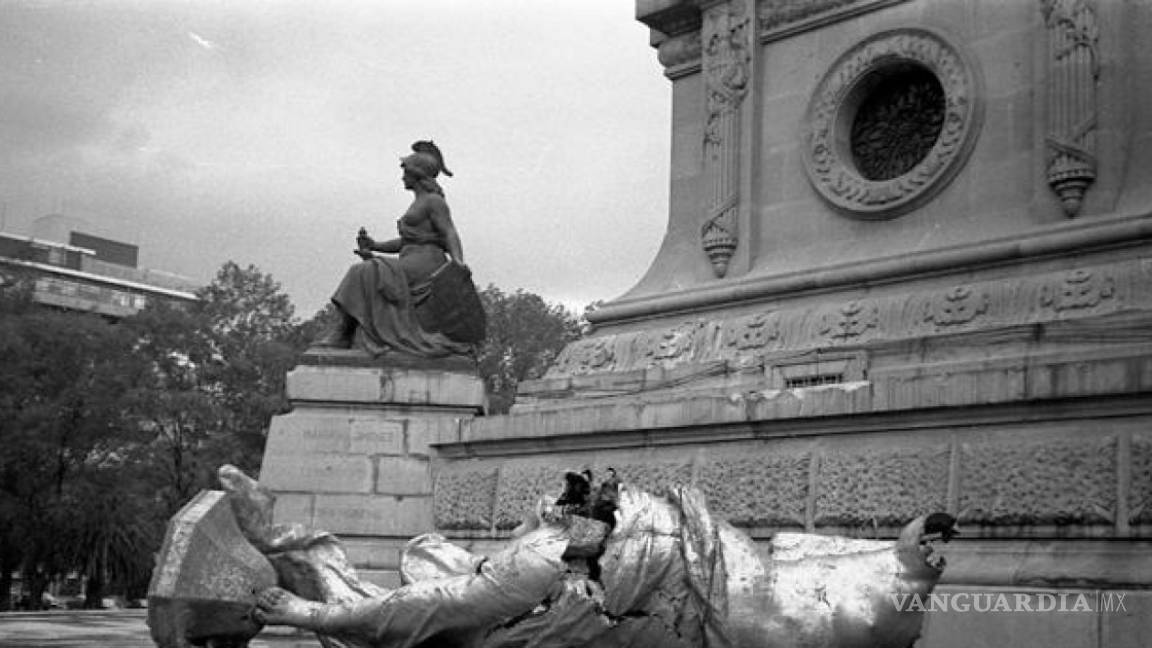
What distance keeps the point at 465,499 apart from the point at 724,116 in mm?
5117

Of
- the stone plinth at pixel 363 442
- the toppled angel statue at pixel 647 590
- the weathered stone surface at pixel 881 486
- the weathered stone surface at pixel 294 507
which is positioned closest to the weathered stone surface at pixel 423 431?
the stone plinth at pixel 363 442

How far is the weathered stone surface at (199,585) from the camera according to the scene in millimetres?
5754

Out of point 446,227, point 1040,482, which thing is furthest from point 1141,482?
point 446,227

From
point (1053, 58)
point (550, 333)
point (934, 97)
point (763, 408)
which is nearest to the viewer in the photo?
point (763, 408)

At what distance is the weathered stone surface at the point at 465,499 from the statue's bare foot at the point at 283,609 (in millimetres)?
3723

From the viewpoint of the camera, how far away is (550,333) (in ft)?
152

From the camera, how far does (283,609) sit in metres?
5.86

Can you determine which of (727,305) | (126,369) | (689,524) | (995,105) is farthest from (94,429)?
(689,524)

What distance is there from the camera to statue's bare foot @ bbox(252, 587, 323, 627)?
579 centimetres

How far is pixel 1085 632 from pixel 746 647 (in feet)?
6.55

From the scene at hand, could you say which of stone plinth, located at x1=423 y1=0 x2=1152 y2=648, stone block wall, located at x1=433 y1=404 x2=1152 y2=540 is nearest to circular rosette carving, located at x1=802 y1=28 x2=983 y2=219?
stone plinth, located at x1=423 y1=0 x2=1152 y2=648

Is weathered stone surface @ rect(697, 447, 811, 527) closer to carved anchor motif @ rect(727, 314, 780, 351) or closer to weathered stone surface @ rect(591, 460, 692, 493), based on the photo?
weathered stone surface @ rect(591, 460, 692, 493)

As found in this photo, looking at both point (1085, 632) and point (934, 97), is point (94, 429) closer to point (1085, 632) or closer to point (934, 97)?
point (934, 97)

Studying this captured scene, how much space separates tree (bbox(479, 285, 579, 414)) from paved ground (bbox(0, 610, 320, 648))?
27262mm
